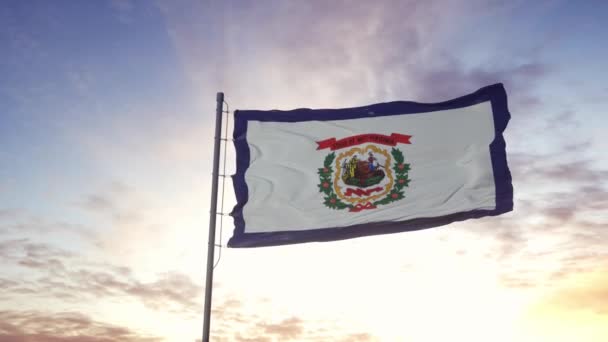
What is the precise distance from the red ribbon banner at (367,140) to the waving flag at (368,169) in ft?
0.09

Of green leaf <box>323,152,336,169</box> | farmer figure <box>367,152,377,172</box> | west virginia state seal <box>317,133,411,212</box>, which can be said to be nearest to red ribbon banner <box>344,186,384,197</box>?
west virginia state seal <box>317,133,411,212</box>

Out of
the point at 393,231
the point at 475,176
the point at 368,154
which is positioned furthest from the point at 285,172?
the point at 475,176

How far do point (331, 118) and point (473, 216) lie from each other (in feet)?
14.6

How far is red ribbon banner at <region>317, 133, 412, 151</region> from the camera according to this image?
15672 mm

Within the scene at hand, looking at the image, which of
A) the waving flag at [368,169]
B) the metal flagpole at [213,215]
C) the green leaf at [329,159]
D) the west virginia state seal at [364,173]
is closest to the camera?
the metal flagpole at [213,215]

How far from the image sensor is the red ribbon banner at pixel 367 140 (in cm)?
1567

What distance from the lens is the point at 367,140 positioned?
15.7 meters

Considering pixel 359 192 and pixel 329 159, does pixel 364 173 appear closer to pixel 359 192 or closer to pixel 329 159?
pixel 359 192

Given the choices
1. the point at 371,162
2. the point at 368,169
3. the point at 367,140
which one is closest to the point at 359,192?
the point at 368,169

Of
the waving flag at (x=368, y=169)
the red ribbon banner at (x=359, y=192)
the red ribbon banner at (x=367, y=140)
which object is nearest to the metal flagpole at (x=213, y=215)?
the waving flag at (x=368, y=169)

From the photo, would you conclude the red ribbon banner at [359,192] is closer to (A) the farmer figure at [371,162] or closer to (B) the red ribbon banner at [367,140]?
(A) the farmer figure at [371,162]

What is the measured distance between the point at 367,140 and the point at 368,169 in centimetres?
86

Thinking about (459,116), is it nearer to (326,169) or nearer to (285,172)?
(326,169)

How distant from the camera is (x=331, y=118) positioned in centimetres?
1612
